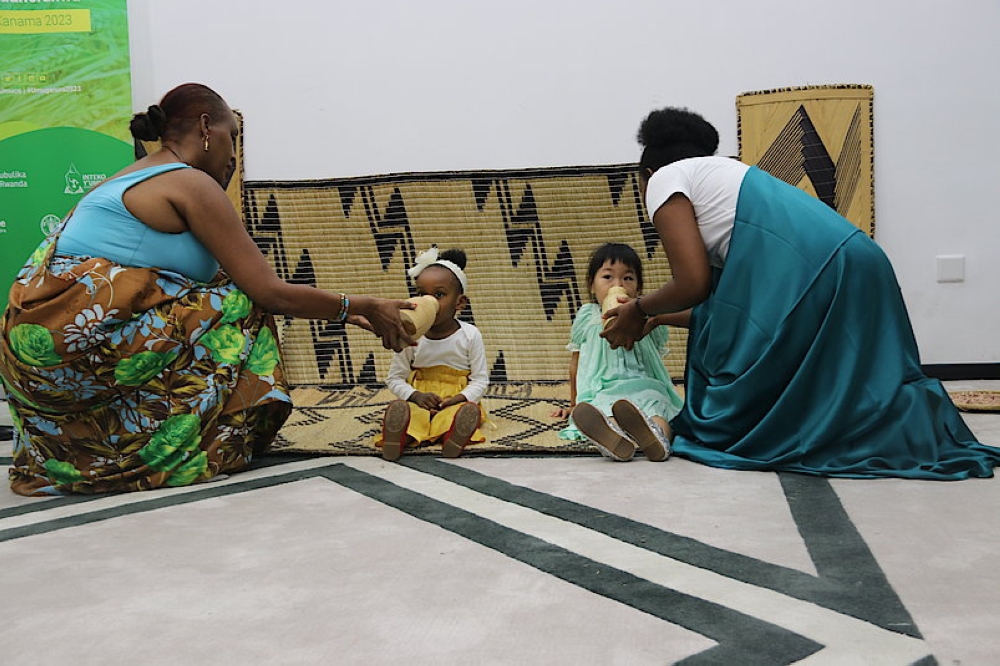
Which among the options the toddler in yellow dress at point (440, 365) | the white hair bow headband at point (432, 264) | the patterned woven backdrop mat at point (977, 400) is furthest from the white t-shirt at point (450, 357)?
the patterned woven backdrop mat at point (977, 400)

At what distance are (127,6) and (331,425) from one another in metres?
2.08

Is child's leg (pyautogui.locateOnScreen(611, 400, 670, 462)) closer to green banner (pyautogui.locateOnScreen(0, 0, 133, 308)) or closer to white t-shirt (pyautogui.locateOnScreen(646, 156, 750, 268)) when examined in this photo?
white t-shirt (pyautogui.locateOnScreen(646, 156, 750, 268))

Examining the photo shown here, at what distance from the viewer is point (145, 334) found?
200 centimetres

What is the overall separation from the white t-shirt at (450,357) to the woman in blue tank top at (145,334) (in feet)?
1.62

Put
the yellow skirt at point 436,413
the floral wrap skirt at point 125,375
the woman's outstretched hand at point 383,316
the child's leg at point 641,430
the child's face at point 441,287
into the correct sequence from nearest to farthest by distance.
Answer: the floral wrap skirt at point 125,375
the child's leg at point 641,430
the woman's outstretched hand at point 383,316
the yellow skirt at point 436,413
the child's face at point 441,287

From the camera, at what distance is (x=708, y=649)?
1.13 meters

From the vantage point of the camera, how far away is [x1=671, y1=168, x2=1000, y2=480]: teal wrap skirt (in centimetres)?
200

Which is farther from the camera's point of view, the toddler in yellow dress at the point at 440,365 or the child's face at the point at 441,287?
the child's face at the point at 441,287

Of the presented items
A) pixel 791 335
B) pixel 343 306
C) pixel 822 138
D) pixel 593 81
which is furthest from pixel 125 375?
pixel 822 138

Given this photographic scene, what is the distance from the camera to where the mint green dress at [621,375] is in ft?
8.22

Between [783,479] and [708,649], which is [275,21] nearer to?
[783,479]

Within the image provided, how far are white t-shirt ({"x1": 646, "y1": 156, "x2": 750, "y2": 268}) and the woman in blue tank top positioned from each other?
0.83m

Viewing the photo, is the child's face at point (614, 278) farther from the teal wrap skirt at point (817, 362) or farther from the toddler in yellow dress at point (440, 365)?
the teal wrap skirt at point (817, 362)

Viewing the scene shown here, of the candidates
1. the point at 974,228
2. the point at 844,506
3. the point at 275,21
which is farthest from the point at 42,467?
the point at 974,228
